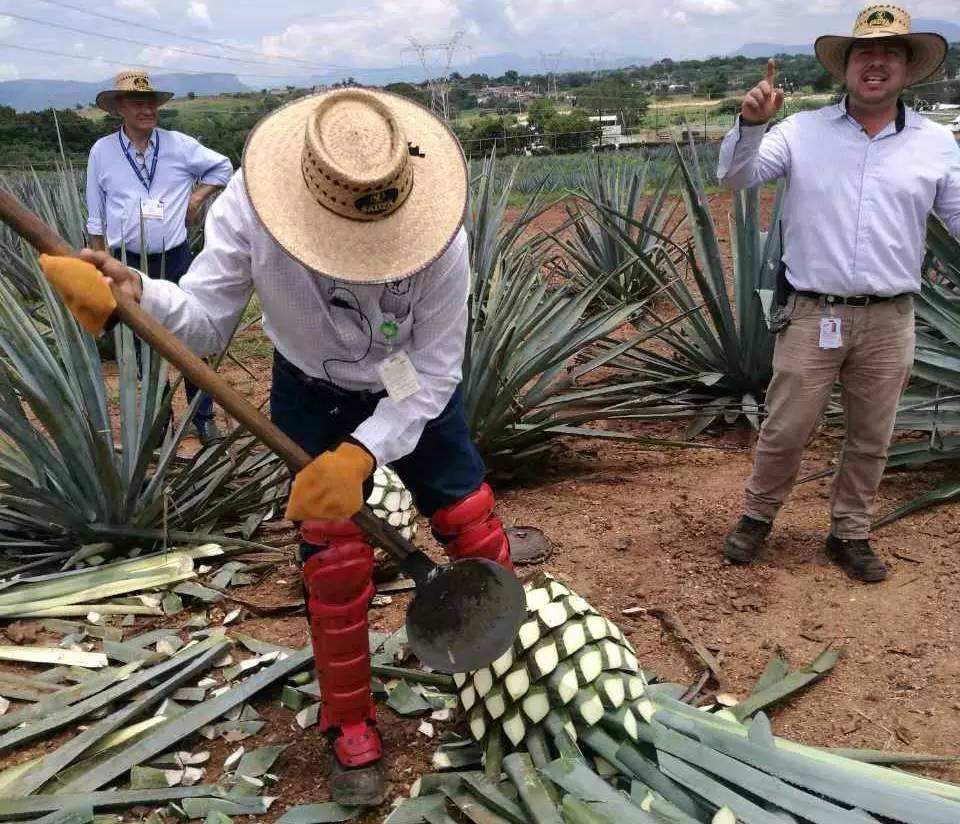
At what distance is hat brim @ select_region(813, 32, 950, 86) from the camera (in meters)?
2.63

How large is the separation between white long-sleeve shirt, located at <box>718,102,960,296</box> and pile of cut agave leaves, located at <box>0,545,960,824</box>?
1108mm

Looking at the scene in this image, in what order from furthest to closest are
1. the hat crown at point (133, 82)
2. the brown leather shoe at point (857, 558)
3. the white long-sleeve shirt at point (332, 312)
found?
1. the hat crown at point (133, 82)
2. the brown leather shoe at point (857, 558)
3. the white long-sleeve shirt at point (332, 312)

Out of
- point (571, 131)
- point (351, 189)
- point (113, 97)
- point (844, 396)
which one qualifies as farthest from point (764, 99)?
point (571, 131)

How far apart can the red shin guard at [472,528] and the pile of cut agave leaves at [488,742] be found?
6.2 inches

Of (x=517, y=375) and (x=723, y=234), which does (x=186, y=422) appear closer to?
(x=517, y=375)

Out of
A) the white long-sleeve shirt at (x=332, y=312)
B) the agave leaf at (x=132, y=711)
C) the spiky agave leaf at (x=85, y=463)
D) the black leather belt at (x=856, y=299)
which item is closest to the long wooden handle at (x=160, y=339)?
the white long-sleeve shirt at (x=332, y=312)

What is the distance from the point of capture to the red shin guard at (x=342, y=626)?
200 cm

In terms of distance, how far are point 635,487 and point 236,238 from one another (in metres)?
2.28

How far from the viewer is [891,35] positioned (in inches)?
102

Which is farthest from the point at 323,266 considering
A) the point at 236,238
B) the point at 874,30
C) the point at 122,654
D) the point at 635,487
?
the point at 635,487

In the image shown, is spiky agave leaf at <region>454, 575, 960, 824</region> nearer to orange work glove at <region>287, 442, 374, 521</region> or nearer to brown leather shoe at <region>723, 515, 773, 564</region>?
orange work glove at <region>287, 442, 374, 521</region>

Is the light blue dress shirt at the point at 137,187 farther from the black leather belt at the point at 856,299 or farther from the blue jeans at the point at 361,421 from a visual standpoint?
the black leather belt at the point at 856,299

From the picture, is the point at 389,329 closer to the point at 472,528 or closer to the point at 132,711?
the point at 472,528

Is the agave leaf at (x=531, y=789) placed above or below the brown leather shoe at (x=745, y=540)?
above
